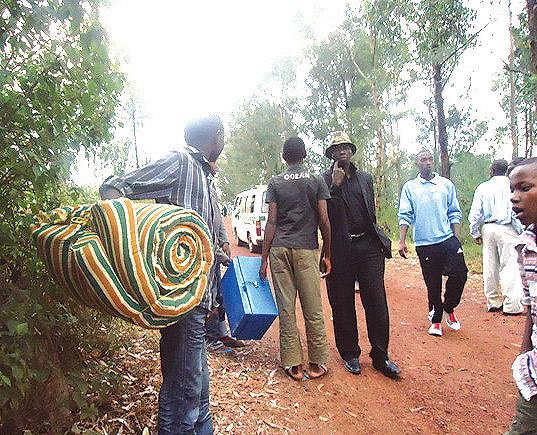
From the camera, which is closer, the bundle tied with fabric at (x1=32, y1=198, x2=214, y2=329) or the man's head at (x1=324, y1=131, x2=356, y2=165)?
the bundle tied with fabric at (x1=32, y1=198, x2=214, y2=329)

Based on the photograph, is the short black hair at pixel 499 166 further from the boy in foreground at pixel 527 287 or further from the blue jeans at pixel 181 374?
the blue jeans at pixel 181 374

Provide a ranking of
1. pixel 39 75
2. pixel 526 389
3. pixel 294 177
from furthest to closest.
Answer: pixel 294 177 → pixel 39 75 → pixel 526 389

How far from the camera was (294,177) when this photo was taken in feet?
13.6

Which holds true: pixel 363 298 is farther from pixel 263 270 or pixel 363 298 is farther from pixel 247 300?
pixel 247 300

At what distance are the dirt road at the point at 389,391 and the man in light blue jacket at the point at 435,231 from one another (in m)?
0.55

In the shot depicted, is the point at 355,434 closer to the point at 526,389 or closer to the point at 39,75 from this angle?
the point at 526,389

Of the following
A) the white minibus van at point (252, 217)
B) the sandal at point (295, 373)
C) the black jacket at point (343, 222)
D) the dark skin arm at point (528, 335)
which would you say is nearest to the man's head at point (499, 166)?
the black jacket at point (343, 222)

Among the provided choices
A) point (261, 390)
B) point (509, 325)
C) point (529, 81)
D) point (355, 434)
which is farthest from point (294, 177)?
point (529, 81)

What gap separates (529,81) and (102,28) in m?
7.00

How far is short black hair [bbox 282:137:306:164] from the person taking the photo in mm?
4195

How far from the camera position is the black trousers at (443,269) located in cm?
513

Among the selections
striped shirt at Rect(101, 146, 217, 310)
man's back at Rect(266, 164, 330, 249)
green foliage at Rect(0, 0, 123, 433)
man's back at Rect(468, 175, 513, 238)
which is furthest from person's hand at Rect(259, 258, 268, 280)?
man's back at Rect(468, 175, 513, 238)

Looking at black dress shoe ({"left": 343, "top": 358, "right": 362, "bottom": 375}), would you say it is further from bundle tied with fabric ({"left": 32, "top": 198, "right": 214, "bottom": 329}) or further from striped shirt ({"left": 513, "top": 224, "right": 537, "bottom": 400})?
bundle tied with fabric ({"left": 32, "top": 198, "right": 214, "bottom": 329})

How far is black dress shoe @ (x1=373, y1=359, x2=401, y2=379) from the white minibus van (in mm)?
7168
